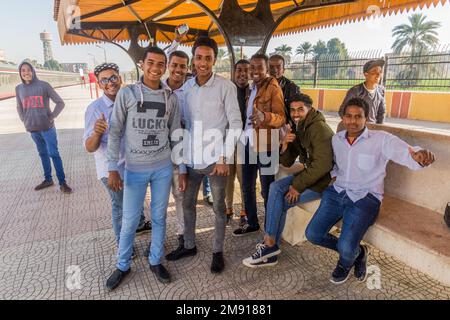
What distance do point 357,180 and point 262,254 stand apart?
1.01 metres

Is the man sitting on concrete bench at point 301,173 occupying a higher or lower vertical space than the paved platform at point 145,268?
higher

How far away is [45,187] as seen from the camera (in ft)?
15.0

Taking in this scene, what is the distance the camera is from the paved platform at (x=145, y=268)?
2326 millimetres

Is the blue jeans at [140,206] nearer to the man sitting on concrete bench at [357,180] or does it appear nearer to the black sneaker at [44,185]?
the man sitting on concrete bench at [357,180]

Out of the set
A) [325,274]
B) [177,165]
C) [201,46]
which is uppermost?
[201,46]

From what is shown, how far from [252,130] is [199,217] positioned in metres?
1.40

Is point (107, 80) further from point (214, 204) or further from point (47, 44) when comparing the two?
point (47, 44)

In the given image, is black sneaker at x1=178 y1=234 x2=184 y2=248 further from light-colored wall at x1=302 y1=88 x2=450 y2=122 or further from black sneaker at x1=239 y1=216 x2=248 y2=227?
light-colored wall at x1=302 y1=88 x2=450 y2=122

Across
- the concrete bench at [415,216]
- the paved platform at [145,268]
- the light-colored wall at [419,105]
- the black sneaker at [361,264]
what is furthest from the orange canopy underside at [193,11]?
the light-colored wall at [419,105]

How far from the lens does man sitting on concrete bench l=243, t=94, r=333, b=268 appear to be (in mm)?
2430

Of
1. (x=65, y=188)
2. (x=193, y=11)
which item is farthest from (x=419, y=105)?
(x=65, y=188)

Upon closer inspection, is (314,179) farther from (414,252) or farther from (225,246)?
(225,246)

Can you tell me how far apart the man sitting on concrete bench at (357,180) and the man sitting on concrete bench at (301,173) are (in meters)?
0.13
